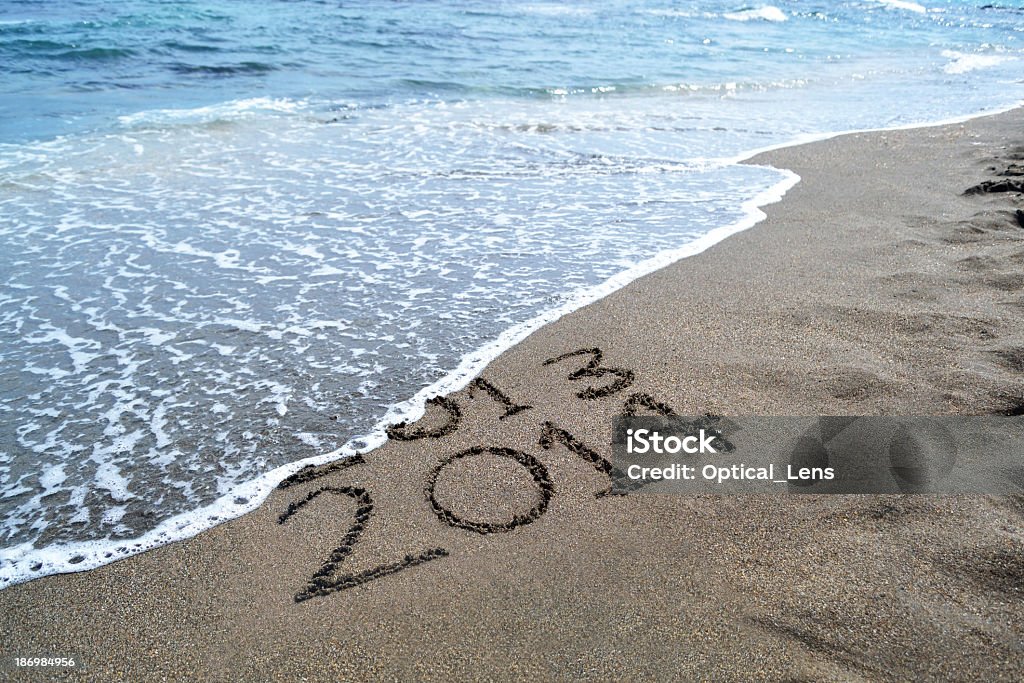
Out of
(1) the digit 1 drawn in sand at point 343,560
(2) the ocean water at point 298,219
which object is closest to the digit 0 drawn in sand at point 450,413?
(2) the ocean water at point 298,219

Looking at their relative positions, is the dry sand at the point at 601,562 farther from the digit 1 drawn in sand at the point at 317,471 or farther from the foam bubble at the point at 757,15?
the foam bubble at the point at 757,15

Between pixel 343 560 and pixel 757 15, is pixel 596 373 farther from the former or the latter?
pixel 757 15

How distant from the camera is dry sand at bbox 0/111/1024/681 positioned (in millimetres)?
2164

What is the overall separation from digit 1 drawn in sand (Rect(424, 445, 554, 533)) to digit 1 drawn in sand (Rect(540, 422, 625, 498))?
135 millimetres

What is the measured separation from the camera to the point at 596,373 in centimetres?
364

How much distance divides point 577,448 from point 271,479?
1298 millimetres

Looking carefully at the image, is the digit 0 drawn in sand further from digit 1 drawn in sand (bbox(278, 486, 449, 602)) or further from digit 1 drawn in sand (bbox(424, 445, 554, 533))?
digit 1 drawn in sand (bbox(278, 486, 449, 602))

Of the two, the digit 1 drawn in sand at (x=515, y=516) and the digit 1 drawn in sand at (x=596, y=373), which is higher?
the digit 1 drawn in sand at (x=596, y=373)

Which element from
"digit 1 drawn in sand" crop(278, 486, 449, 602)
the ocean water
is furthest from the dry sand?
the ocean water

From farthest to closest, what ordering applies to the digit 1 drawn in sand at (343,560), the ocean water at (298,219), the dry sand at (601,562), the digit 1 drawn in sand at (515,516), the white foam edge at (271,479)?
the ocean water at (298,219) → the digit 1 drawn in sand at (515,516) → the white foam edge at (271,479) → the digit 1 drawn in sand at (343,560) → the dry sand at (601,562)

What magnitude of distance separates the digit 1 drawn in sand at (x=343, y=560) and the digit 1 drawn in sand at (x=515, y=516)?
0.17m

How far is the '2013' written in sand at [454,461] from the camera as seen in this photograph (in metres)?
2.49

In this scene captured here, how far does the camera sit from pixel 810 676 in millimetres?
2049

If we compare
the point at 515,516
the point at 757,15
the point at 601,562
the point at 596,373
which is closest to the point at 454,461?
the point at 515,516
